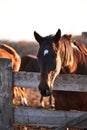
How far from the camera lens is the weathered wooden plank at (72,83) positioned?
555 centimetres

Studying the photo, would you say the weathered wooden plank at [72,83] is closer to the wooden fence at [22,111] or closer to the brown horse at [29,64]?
the wooden fence at [22,111]

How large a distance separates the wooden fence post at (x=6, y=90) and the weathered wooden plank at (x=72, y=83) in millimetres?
643

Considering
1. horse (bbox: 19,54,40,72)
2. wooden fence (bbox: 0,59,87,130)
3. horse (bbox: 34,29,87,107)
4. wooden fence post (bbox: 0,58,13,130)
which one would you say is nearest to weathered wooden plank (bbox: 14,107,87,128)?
wooden fence (bbox: 0,59,87,130)

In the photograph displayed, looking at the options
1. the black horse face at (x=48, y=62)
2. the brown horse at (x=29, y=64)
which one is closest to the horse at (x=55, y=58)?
the black horse face at (x=48, y=62)

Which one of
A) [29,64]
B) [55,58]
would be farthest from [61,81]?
[29,64]

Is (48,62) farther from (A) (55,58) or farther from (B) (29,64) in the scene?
(B) (29,64)

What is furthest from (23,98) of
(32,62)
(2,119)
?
(2,119)

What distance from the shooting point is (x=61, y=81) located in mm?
5625

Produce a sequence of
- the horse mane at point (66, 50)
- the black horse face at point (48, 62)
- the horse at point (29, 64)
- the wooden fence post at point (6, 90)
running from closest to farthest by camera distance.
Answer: the black horse face at point (48, 62)
the wooden fence post at point (6, 90)
the horse mane at point (66, 50)
the horse at point (29, 64)

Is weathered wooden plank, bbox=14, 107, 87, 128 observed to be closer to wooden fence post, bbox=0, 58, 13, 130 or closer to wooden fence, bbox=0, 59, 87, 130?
wooden fence, bbox=0, 59, 87, 130

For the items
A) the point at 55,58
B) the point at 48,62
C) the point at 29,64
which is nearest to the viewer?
the point at 48,62

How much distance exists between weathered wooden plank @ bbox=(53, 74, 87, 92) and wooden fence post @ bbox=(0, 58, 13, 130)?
2.11 ft

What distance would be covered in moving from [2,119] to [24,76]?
0.67 meters

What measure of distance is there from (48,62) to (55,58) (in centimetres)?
15
